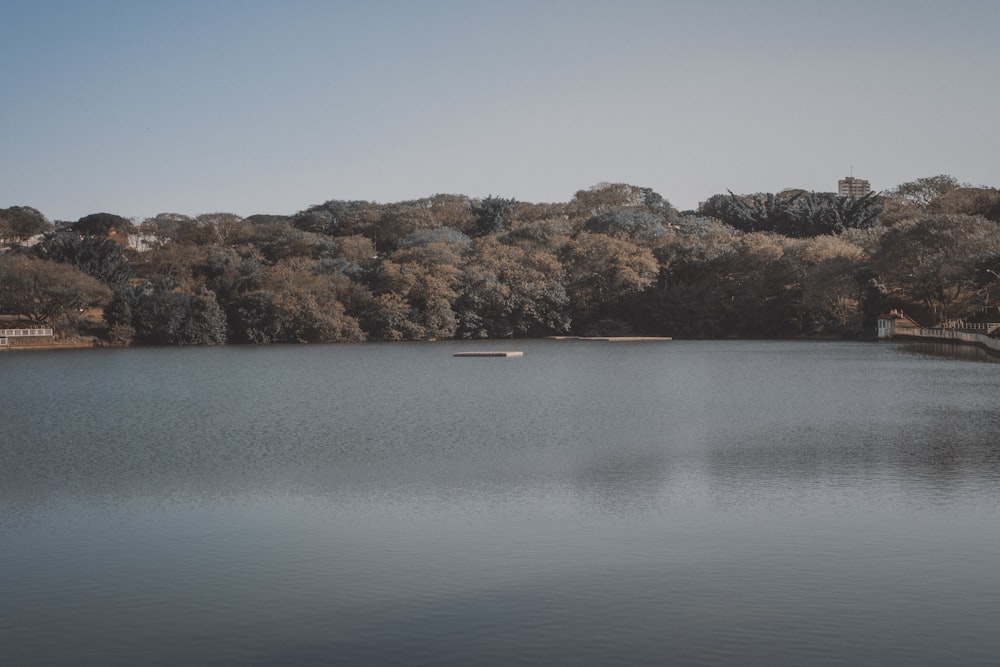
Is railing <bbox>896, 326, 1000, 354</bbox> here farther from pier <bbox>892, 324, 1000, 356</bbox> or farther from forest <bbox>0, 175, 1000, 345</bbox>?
forest <bbox>0, 175, 1000, 345</bbox>

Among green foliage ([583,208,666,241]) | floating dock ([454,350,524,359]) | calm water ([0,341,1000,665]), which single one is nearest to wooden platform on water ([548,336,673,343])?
green foliage ([583,208,666,241])

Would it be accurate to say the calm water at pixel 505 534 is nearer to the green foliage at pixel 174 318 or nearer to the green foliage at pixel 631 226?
the green foliage at pixel 174 318

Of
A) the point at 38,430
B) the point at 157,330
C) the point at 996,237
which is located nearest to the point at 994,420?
the point at 38,430

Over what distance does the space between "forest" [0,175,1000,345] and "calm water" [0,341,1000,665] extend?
3087 centimetres

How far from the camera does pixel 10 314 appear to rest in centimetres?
5188

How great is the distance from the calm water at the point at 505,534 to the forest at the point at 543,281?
30870mm

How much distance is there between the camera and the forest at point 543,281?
49000mm

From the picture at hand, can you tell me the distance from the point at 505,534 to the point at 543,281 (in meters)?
48.4

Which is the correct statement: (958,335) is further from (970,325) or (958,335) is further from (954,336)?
(970,325)

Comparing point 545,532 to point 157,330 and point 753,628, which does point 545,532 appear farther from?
point 157,330

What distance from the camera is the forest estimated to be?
4900cm

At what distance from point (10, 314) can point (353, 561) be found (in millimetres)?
49207

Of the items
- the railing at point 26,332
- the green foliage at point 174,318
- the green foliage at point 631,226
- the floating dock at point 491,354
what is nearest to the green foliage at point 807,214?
the green foliage at point 631,226

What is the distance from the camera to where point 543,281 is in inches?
2258
